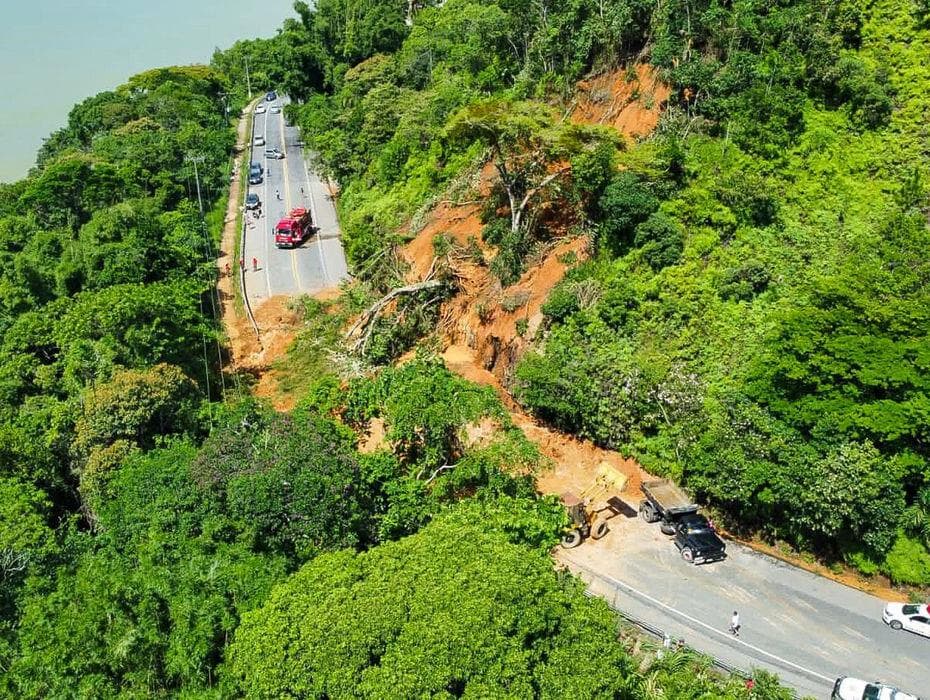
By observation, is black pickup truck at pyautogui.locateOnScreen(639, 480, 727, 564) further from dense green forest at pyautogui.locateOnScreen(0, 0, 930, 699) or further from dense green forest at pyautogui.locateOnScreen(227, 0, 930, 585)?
dense green forest at pyautogui.locateOnScreen(0, 0, 930, 699)

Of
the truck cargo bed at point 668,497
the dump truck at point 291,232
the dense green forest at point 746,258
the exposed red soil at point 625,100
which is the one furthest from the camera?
the dump truck at point 291,232

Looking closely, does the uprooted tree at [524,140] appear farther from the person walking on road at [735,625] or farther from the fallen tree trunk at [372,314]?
the person walking on road at [735,625]

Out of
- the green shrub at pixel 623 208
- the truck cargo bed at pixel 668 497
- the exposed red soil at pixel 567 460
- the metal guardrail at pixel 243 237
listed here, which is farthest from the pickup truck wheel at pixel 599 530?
the metal guardrail at pixel 243 237

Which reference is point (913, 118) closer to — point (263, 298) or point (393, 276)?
point (393, 276)

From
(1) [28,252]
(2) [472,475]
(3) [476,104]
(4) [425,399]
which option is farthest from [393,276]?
(1) [28,252]

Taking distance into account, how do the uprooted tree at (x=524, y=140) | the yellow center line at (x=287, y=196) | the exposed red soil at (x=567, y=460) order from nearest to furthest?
the exposed red soil at (x=567, y=460)
the uprooted tree at (x=524, y=140)
the yellow center line at (x=287, y=196)

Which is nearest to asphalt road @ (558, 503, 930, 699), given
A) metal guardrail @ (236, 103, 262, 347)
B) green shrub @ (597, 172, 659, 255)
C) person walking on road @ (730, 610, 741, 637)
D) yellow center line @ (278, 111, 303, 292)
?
person walking on road @ (730, 610, 741, 637)

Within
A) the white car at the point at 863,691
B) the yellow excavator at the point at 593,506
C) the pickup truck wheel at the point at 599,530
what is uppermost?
the yellow excavator at the point at 593,506

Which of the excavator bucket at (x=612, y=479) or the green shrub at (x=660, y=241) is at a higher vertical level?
the green shrub at (x=660, y=241)

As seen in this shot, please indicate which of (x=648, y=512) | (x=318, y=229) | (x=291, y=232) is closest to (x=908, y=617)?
(x=648, y=512)
